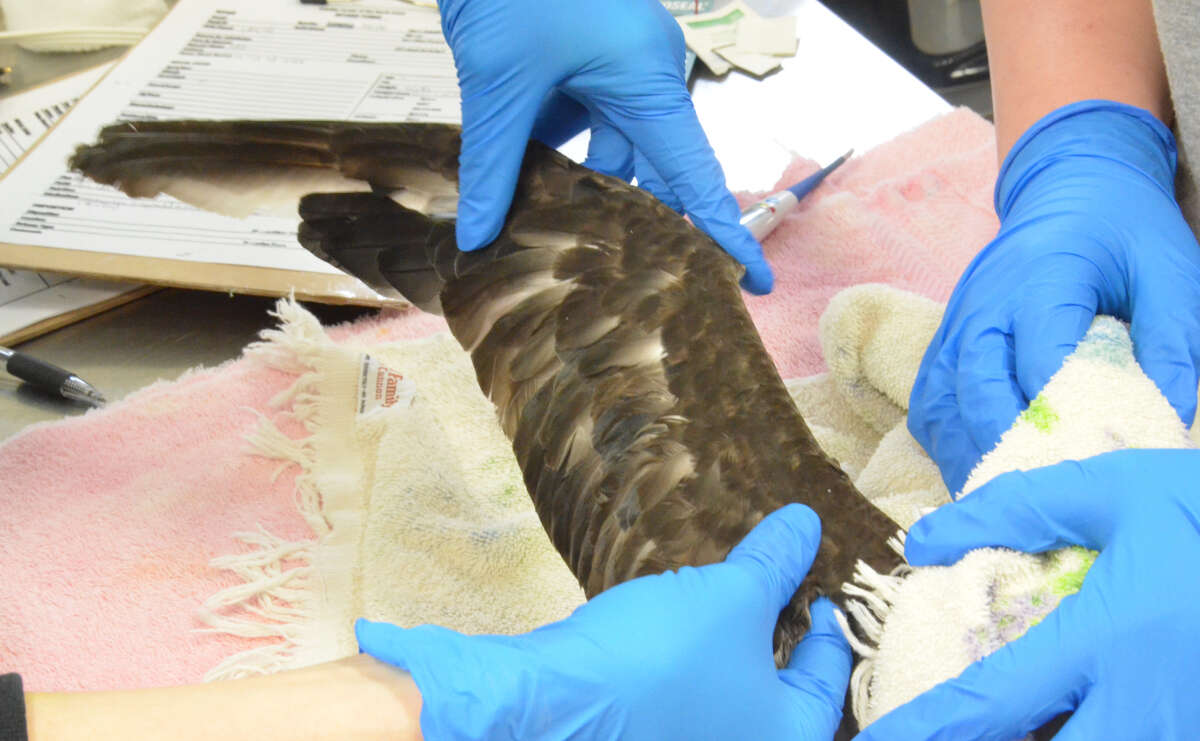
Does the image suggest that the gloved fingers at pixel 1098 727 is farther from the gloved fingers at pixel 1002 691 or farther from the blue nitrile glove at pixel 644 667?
the blue nitrile glove at pixel 644 667

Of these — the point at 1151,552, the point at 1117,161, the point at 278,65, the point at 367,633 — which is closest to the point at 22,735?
the point at 367,633

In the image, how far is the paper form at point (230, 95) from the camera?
1345 millimetres

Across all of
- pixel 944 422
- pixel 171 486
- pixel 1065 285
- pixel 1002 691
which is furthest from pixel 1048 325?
pixel 171 486

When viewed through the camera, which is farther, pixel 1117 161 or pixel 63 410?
pixel 63 410

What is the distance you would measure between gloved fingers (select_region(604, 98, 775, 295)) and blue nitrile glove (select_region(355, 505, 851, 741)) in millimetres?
447

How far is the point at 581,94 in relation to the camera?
1.08 meters

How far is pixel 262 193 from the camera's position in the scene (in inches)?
38.5

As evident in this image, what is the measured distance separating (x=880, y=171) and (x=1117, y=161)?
605 millimetres

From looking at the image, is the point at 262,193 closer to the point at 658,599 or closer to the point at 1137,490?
the point at 658,599

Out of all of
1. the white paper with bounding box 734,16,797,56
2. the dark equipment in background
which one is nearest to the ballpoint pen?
the white paper with bounding box 734,16,797,56

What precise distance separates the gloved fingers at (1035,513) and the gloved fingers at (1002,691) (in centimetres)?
5

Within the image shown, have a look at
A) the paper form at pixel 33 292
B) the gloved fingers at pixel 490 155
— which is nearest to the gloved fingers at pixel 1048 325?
the gloved fingers at pixel 490 155

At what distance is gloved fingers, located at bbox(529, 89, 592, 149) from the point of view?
1.17 metres

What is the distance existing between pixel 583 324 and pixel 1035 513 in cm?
43
